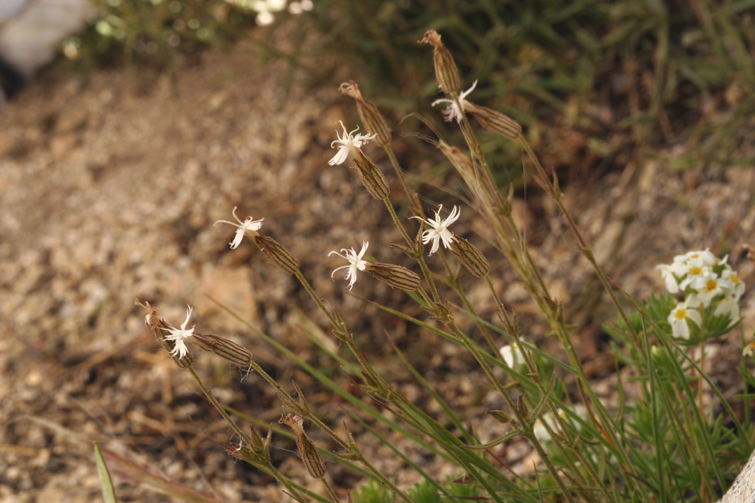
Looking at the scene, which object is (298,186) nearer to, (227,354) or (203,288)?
(203,288)

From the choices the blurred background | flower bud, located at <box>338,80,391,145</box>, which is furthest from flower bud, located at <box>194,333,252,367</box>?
the blurred background

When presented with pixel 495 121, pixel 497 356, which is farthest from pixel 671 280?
pixel 495 121

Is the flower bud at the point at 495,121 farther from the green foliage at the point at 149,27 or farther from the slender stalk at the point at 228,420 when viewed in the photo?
the green foliage at the point at 149,27

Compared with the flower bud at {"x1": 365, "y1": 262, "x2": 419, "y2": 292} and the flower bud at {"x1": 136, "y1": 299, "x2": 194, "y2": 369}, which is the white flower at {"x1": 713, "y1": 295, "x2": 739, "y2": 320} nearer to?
the flower bud at {"x1": 365, "y1": 262, "x2": 419, "y2": 292}

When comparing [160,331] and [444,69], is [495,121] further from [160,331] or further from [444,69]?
[160,331]

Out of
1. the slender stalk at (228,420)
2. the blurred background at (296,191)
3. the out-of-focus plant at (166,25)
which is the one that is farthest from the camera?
the out-of-focus plant at (166,25)

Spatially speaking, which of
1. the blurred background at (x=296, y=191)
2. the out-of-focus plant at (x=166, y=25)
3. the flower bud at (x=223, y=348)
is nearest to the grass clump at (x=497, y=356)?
the flower bud at (x=223, y=348)

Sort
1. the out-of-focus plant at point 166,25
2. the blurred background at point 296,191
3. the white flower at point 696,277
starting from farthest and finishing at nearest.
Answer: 1. the out-of-focus plant at point 166,25
2. the blurred background at point 296,191
3. the white flower at point 696,277
